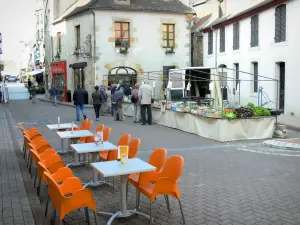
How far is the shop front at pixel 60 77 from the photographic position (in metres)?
31.1

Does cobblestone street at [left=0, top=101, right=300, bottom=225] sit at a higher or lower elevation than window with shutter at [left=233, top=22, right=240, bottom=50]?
lower

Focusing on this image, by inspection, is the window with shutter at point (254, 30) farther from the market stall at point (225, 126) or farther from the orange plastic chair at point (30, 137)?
the orange plastic chair at point (30, 137)

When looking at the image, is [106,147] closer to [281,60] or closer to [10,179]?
[10,179]

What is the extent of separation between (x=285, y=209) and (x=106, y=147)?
3198 mm

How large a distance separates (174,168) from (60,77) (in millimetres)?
28324

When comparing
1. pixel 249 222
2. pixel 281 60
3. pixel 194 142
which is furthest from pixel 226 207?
pixel 281 60

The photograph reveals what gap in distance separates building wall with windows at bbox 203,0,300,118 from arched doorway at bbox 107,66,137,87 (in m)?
6.25

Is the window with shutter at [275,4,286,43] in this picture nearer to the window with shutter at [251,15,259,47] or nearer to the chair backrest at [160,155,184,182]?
the window with shutter at [251,15,259,47]

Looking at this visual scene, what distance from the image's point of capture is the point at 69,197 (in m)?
4.60

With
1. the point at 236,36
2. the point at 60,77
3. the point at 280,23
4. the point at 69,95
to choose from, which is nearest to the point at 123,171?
the point at 280,23

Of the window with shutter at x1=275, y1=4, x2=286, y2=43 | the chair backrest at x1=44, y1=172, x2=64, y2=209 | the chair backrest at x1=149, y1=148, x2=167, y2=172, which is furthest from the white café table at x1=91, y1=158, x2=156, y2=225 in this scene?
the window with shutter at x1=275, y1=4, x2=286, y2=43

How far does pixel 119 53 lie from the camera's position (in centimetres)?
2714

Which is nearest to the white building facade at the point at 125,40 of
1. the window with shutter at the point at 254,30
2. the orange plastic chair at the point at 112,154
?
the window with shutter at the point at 254,30

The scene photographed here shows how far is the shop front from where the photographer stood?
102 ft
